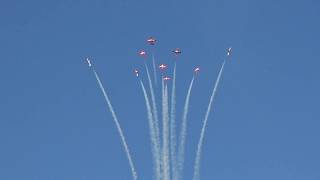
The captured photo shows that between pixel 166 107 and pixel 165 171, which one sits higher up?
pixel 166 107

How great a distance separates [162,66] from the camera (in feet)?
177

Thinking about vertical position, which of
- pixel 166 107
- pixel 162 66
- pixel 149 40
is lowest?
pixel 166 107

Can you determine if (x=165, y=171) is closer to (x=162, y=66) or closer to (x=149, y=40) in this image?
(x=162, y=66)

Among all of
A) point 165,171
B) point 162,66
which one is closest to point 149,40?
point 162,66

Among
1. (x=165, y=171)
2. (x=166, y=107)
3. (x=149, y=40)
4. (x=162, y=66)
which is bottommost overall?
(x=165, y=171)

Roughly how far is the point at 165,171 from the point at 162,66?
13915 mm

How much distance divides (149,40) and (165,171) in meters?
17.2

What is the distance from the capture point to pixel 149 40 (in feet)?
174

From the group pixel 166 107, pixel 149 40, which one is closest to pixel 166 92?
pixel 166 107

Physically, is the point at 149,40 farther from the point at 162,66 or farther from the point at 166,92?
the point at 166,92

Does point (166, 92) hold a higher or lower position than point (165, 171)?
higher

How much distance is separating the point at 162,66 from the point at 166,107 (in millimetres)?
5601

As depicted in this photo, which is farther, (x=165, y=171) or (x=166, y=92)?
(x=166, y=92)

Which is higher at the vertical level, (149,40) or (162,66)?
(149,40)
